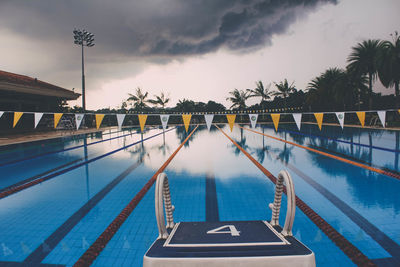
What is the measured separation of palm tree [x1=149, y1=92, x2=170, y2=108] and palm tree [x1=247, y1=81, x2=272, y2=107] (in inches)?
509

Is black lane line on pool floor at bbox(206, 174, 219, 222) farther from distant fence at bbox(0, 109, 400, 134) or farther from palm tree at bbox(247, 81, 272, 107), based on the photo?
palm tree at bbox(247, 81, 272, 107)

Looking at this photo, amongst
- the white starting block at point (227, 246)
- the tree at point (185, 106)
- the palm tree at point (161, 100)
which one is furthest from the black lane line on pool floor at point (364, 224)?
the palm tree at point (161, 100)

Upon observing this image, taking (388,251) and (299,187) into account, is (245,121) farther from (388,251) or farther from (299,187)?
(388,251)

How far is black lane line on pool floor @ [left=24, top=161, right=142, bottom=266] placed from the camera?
211 cm

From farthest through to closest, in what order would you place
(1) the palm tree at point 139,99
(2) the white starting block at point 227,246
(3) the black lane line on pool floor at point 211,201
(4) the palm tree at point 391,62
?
(1) the palm tree at point 139,99, (4) the palm tree at point 391,62, (3) the black lane line on pool floor at point 211,201, (2) the white starting block at point 227,246

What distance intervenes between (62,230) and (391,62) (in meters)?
22.3

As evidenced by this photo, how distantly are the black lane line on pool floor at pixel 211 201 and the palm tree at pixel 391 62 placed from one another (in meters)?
19.0

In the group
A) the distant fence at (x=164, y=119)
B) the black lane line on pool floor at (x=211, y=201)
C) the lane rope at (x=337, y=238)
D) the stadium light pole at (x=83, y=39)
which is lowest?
the black lane line on pool floor at (x=211, y=201)

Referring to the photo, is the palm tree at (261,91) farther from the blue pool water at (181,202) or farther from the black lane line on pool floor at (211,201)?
the black lane line on pool floor at (211,201)

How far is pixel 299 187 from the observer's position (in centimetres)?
412

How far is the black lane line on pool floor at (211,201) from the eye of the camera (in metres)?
2.96

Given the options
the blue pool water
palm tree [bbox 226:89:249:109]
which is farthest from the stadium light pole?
palm tree [bbox 226:89:249:109]

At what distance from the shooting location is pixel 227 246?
1.36 m

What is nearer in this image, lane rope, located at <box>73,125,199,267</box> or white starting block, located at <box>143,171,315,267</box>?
white starting block, located at <box>143,171,315,267</box>
